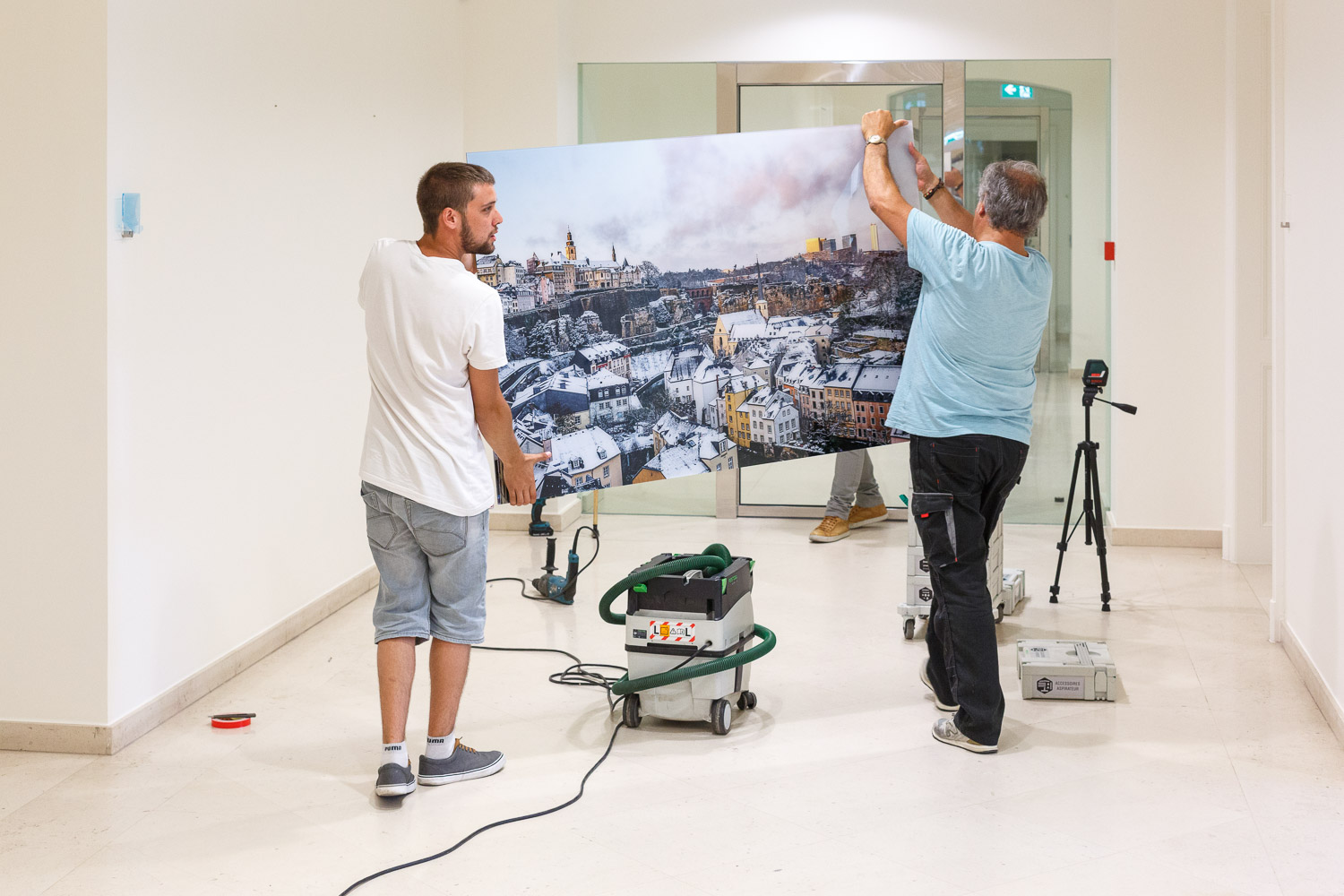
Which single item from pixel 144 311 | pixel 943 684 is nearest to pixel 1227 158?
pixel 943 684

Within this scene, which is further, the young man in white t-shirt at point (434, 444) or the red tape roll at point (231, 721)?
the red tape roll at point (231, 721)

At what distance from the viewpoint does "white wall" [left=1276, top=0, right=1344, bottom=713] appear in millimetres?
3348

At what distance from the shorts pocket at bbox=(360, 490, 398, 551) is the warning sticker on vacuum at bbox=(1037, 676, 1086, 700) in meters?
2.03

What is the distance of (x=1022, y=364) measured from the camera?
10.7 ft

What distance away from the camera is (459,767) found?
312 cm

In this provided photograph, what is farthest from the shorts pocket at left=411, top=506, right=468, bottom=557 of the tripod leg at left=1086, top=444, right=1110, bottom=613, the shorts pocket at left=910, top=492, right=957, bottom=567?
the tripod leg at left=1086, top=444, right=1110, bottom=613

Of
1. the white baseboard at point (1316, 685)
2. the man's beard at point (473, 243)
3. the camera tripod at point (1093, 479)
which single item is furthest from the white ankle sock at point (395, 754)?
the camera tripod at point (1093, 479)

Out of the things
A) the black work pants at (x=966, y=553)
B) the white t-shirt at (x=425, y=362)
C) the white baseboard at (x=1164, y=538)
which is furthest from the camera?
the white baseboard at (x=1164, y=538)

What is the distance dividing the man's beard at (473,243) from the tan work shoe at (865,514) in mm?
3768

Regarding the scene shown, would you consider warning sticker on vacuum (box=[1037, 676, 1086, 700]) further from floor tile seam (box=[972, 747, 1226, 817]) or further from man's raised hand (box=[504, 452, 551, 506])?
man's raised hand (box=[504, 452, 551, 506])

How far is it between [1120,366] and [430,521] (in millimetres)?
4115

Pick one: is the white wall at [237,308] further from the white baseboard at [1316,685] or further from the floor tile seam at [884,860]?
the white baseboard at [1316,685]

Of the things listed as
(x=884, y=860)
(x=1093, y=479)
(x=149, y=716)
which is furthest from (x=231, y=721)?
(x=1093, y=479)

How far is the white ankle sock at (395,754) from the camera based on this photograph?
301 cm
